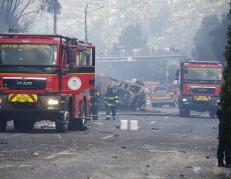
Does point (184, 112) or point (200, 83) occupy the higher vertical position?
point (200, 83)

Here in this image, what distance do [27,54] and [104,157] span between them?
799cm

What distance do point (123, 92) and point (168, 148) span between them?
1263 inches

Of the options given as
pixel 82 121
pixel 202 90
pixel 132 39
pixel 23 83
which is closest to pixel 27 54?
pixel 23 83

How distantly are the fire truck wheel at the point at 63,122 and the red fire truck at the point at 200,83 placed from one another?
18757 mm

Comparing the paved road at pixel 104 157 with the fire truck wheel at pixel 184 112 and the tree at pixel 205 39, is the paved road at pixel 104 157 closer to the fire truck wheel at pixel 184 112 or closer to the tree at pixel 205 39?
the fire truck wheel at pixel 184 112

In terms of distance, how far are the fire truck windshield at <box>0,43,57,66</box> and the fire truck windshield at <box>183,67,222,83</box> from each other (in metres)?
19.5

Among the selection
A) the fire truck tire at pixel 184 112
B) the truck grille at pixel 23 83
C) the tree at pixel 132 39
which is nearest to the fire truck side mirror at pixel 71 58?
the truck grille at pixel 23 83

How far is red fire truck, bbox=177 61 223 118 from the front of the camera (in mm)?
40969

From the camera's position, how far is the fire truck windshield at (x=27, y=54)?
882 inches

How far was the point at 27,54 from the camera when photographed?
22438 millimetres

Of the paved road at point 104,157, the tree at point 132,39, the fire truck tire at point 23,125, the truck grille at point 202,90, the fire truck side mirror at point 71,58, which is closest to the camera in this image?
the paved road at point 104,157

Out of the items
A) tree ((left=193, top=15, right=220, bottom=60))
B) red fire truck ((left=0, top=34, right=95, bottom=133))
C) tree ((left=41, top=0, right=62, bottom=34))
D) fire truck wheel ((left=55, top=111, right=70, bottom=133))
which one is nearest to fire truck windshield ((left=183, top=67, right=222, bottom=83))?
fire truck wheel ((left=55, top=111, right=70, bottom=133))

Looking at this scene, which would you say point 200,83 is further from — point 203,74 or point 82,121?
point 82,121

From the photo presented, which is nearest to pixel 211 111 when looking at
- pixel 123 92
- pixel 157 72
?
pixel 123 92
